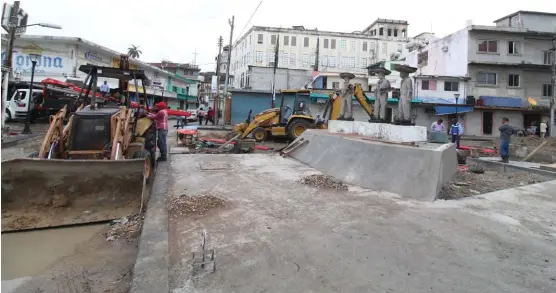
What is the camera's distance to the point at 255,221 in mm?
4613

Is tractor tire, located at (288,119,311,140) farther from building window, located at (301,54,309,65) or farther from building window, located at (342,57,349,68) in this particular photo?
building window, located at (342,57,349,68)

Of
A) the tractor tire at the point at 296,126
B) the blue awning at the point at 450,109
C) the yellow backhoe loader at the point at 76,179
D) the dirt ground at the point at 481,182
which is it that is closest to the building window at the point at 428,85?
the blue awning at the point at 450,109

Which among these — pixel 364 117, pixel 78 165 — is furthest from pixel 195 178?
pixel 364 117

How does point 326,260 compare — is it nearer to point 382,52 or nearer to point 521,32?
point 521,32

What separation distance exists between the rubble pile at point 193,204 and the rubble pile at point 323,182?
2.15m

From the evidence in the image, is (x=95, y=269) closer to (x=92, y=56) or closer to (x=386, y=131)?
(x=386, y=131)

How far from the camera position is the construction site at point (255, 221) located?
3.17m

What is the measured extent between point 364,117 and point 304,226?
93.3 feet

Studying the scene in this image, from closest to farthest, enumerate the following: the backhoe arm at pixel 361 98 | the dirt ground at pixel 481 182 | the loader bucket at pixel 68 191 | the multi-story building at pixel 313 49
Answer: the loader bucket at pixel 68 191 < the dirt ground at pixel 481 182 < the backhoe arm at pixel 361 98 < the multi-story building at pixel 313 49

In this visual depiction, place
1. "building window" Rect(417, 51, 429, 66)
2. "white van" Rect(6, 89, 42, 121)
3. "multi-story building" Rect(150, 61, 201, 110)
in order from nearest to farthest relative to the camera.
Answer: "white van" Rect(6, 89, 42, 121) < "building window" Rect(417, 51, 429, 66) < "multi-story building" Rect(150, 61, 201, 110)

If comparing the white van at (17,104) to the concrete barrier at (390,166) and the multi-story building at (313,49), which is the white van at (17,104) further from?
the multi-story building at (313,49)

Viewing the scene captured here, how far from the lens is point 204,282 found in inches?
118

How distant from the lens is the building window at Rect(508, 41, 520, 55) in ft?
107

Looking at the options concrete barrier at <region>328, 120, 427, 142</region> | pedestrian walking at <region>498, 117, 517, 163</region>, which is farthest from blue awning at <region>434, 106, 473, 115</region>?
concrete barrier at <region>328, 120, 427, 142</region>
